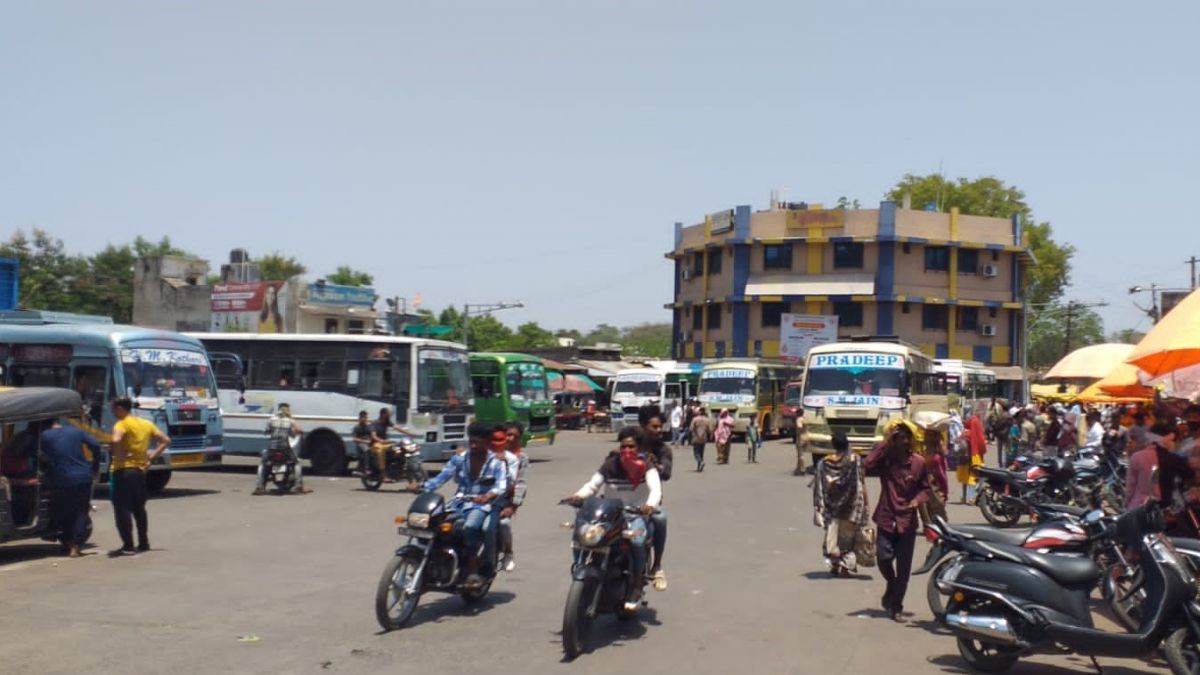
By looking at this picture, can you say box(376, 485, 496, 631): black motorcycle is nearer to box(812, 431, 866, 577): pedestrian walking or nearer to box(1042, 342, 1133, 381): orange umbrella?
box(812, 431, 866, 577): pedestrian walking

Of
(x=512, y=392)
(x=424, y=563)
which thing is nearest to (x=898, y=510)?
(x=424, y=563)

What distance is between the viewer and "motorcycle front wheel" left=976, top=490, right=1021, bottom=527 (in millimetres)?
16875

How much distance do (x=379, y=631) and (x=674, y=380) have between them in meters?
39.0

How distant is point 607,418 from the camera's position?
4981 centimetres

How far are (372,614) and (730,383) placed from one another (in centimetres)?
3209

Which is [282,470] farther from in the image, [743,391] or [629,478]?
[743,391]

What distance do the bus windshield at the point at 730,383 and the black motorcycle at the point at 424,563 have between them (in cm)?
3134

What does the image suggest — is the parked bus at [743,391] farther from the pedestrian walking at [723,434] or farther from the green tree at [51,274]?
the green tree at [51,274]

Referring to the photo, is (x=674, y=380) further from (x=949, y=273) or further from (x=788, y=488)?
(x=788, y=488)

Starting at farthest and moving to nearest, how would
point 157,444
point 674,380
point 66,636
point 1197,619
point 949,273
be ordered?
point 949,273 → point 674,380 → point 157,444 → point 66,636 → point 1197,619

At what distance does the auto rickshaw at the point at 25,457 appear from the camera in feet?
38.5

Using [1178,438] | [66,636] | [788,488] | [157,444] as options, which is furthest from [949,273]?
[66,636]

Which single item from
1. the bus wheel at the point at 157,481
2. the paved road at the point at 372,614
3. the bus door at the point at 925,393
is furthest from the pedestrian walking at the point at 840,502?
the bus door at the point at 925,393

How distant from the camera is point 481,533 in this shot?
9406 millimetres
